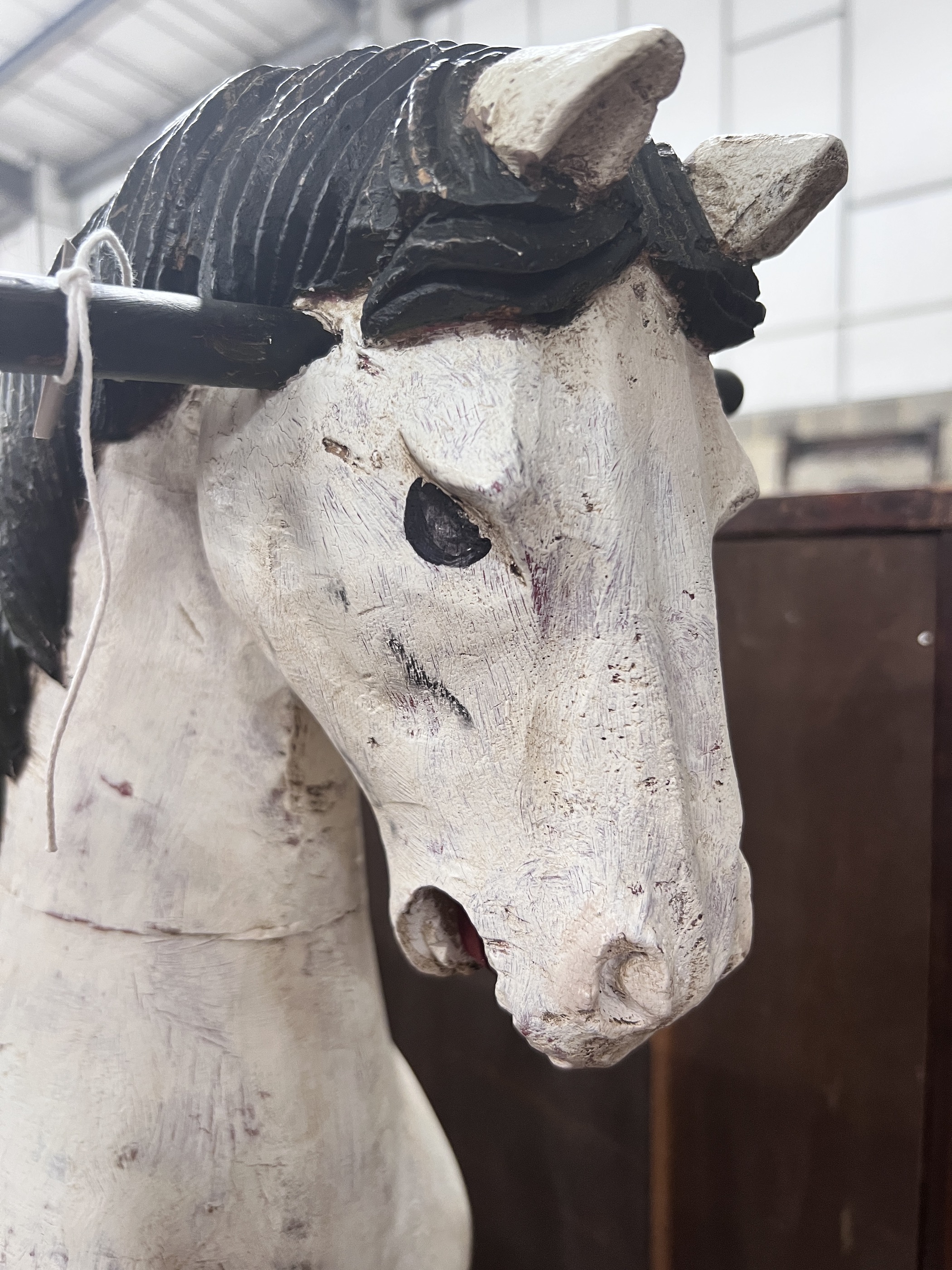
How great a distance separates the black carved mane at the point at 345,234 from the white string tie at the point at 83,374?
4 cm

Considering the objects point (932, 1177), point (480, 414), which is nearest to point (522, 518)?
point (480, 414)

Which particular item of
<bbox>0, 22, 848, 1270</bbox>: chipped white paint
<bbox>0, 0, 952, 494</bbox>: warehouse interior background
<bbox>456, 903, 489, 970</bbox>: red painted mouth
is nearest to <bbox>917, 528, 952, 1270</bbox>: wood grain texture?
<bbox>0, 0, 952, 494</bbox>: warehouse interior background

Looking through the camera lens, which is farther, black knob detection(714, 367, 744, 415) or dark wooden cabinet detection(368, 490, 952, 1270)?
dark wooden cabinet detection(368, 490, 952, 1270)

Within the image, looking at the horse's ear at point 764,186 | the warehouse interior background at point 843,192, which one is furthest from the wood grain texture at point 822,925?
the horse's ear at point 764,186

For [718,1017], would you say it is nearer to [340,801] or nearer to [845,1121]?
[845,1121]

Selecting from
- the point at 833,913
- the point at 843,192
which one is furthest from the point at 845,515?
the point at 843,192

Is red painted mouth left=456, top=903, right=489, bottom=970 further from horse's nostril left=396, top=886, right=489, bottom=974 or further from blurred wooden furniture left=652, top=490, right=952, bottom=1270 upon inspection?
blurred wooden furniture left=652, top=490, right=952, bottom=1270

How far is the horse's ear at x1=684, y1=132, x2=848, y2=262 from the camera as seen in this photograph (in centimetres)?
42

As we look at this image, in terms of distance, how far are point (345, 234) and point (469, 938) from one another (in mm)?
330

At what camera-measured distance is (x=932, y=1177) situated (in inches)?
30.5

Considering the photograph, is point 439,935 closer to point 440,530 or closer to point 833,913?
point 440,530

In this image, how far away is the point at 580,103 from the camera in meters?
0.32

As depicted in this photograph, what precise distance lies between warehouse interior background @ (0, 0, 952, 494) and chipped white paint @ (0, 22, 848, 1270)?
1.61ft

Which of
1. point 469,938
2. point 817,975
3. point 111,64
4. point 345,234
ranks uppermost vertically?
point 111,64
